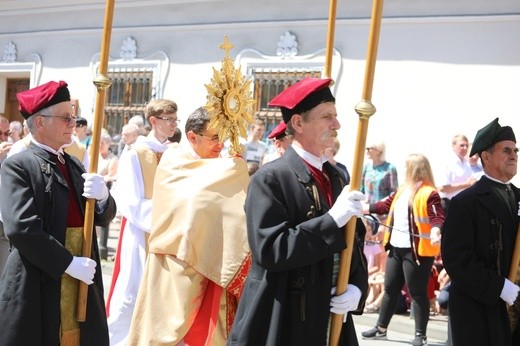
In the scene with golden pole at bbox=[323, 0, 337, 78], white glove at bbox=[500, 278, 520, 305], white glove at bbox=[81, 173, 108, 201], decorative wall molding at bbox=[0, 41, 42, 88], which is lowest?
white glove at bbox=[500, 278, 520, 305]

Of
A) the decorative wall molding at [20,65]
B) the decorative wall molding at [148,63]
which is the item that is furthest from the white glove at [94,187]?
the decorative wall molding at [20,65]

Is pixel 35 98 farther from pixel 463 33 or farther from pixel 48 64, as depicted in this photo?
pixel 48 64

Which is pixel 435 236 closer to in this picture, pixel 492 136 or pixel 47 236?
pixel 492 136

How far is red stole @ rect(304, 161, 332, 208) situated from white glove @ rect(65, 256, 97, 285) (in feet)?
4.40

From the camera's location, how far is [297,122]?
159 inches

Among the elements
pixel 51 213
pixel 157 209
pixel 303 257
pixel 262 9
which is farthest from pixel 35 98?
pixel 262 9

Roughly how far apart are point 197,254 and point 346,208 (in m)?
1.79

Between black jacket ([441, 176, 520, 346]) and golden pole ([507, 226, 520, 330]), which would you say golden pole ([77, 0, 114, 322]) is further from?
golden pole ([507, 226, 520, 330])

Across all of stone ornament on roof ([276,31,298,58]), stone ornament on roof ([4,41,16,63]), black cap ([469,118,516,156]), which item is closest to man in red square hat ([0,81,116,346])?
black cap ([469,118,516,156])

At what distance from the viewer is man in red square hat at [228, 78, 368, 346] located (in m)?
3.79

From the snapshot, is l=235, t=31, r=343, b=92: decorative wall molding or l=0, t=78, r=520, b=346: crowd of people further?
l=235, t=31, r=343, b=92: decorative wall molding

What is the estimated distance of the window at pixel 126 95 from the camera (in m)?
15.4

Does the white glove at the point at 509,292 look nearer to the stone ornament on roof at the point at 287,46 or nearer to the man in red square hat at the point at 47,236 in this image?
the man in red square hat at the point at 47,236

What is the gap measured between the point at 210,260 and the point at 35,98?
1.35 metres
